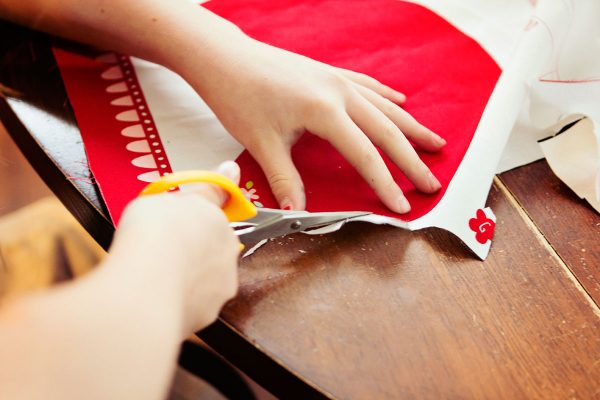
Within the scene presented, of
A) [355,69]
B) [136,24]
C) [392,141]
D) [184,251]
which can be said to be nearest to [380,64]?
[355,69]

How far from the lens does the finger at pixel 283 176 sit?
474mm

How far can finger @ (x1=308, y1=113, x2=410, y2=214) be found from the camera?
0.48m

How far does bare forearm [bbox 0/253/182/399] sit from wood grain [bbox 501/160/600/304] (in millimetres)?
324

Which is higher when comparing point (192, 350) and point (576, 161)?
point (576, 161)

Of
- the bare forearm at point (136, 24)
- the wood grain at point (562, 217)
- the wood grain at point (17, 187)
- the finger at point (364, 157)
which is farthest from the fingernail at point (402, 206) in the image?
the wood grain at point (17, 187)

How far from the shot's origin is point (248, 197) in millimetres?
490

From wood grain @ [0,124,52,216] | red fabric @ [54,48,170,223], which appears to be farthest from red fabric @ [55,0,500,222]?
wood grain @ [0,124,52,216]

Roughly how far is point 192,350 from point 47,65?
37cm

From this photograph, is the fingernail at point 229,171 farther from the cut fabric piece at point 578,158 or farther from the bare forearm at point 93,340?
the cut fabric piece at point 578,158

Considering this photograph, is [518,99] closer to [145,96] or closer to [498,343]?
[498,343]

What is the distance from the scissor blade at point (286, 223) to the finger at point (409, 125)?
0.37 feet

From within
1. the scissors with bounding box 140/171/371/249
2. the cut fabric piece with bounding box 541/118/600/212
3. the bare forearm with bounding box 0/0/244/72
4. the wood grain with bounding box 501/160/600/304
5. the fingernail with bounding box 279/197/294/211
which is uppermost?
the bare forearm with bounding box 0/0/244/72

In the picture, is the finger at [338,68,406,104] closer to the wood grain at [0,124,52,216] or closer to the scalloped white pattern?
the scalloped white pattern

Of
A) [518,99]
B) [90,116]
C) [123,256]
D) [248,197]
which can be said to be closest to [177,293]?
[123,256]
